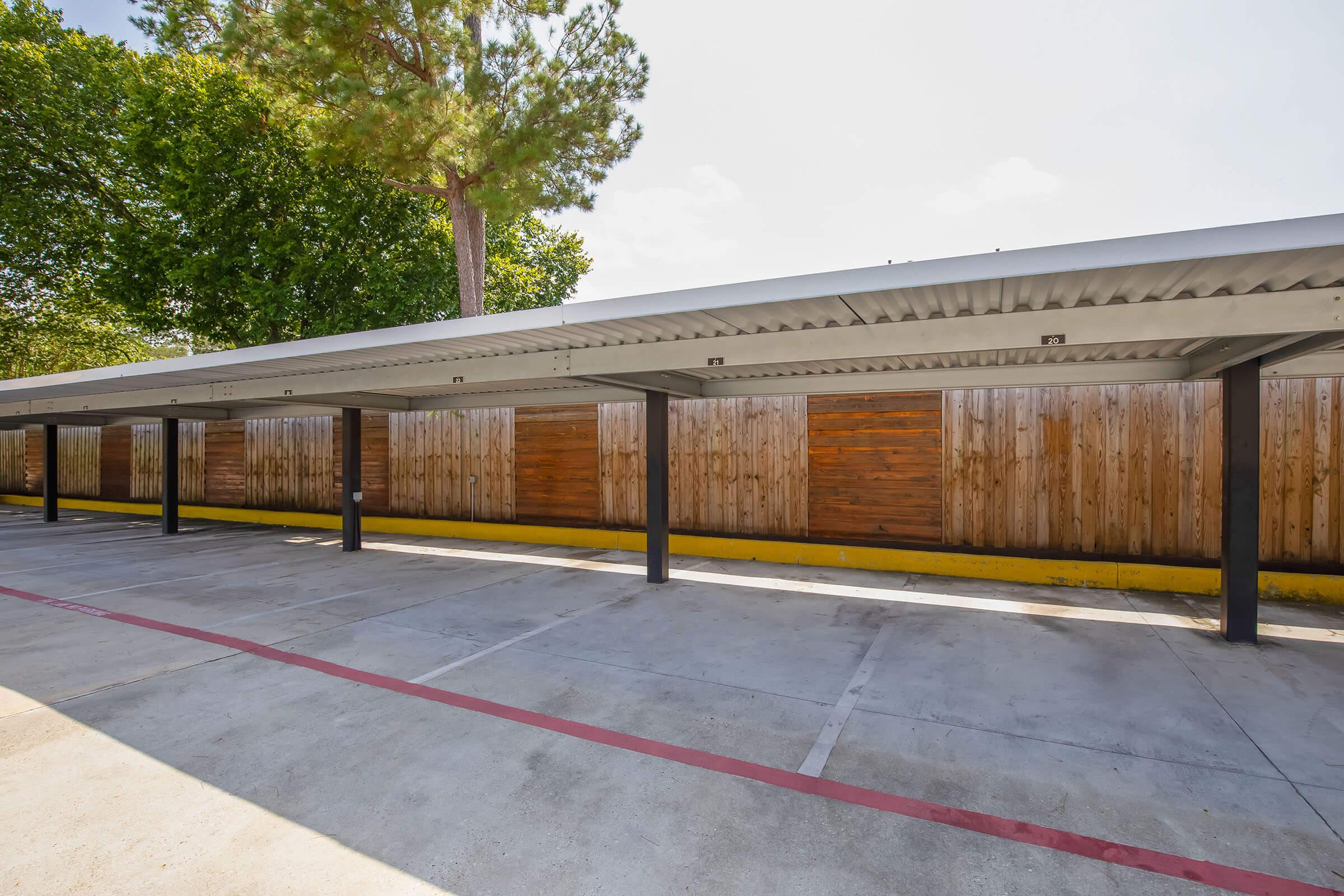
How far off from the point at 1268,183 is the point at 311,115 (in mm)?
16963

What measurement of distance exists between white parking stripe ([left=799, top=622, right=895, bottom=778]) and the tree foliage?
12398 millimetres

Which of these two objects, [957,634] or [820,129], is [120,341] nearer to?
[820,129]

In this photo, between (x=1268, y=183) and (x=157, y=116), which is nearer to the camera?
(x=1268, y=183)

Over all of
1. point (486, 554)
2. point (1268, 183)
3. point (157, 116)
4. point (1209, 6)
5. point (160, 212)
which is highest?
point (157, 116)

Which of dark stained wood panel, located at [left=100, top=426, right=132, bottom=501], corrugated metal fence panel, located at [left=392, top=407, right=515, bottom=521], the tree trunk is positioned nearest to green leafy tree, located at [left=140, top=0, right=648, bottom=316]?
the tree trunk

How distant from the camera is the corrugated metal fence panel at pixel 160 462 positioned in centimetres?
1631

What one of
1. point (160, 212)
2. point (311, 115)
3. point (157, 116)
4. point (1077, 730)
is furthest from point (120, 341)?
point (1077, 730)

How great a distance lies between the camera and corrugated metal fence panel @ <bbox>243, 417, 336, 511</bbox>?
1413 centimetres

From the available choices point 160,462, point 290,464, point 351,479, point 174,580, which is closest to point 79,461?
point 160,462

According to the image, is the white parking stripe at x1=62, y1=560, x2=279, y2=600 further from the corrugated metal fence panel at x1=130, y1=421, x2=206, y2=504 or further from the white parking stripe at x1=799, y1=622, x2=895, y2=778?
the corrugated metal fence panel at x1=130, y1=421, x2=206, y2=504

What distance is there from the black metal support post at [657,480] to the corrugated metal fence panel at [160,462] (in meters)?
15.0

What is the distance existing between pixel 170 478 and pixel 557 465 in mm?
9418

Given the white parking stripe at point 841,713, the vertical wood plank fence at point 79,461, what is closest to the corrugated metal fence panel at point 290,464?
the vertical wood plank fence at point 79,461

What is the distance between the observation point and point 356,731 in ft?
12.3
